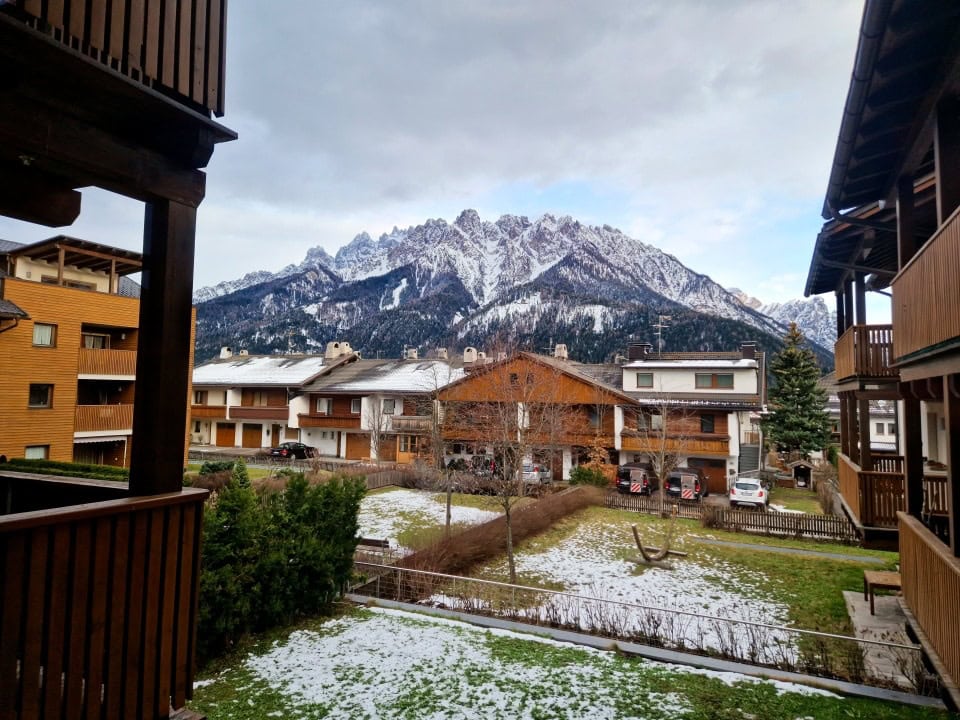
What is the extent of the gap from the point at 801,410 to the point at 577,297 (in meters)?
89.4

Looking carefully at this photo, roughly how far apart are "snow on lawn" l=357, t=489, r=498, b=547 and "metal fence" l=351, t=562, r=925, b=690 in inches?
198

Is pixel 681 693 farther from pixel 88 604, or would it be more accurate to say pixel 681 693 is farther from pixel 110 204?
pixel 110 204

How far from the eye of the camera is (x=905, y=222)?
28.5ft

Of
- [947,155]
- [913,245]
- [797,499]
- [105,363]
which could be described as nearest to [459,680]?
[947,155]

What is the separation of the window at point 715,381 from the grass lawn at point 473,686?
27.0 m

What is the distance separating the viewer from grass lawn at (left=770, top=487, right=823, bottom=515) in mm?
23359

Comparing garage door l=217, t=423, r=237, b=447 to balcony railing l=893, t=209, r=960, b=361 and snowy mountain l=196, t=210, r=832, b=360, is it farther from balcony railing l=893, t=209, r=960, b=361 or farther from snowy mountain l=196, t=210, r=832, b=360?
balcony railing l=893, t=209, r=960, b=361

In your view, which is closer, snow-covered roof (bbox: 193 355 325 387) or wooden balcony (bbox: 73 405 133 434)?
wooden balcony (bbox: 73 405 133 434)

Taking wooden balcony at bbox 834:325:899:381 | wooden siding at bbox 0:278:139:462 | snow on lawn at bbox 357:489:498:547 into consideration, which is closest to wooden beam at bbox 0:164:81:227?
snow on lawn at bbox 357:489:498:547

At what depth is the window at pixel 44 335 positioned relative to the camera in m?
20.3

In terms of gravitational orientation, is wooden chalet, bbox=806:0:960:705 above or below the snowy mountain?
below

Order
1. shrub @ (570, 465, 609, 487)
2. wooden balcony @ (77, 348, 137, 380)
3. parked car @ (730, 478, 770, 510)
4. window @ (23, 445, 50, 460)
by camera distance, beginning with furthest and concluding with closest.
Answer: shrub @ (570, 465, 609, 487)
parked car @ (730, 478, 770, 510)
wooden balcony @ (77, 348, 137, 380)
window @ (23, 445, 50, 460)

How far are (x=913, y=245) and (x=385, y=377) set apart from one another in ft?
113

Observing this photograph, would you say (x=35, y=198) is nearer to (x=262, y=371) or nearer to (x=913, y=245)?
(x=913, y=245)
